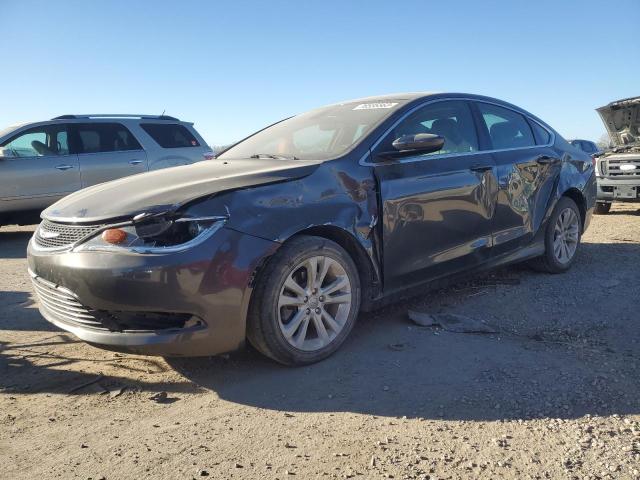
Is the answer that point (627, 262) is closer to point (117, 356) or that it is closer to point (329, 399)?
point (329, 399)

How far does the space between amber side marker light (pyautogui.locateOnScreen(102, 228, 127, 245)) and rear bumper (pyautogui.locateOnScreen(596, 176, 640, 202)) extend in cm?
924

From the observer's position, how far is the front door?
12.3ft

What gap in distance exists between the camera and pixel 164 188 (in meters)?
3.22

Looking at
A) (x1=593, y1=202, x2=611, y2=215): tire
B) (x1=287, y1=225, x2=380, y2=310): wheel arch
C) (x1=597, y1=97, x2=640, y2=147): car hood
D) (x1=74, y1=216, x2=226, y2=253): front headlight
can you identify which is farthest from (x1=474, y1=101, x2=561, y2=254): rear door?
(x1=597, y1=97, x2=640, y2=147): car hood

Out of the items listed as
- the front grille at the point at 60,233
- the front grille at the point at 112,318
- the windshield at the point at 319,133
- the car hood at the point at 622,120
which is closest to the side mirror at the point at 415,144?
the windshield at the point at 319,133

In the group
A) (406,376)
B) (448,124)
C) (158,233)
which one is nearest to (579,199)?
(448,124)

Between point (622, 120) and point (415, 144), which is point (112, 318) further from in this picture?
point (622, 120)

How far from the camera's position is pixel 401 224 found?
3.75 m

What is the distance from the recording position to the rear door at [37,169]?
8.29 m

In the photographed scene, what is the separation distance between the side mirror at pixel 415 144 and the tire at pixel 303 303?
0.81 meters

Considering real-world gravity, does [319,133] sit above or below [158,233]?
above

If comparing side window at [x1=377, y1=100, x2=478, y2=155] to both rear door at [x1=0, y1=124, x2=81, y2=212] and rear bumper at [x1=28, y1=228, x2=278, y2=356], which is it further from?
rear door at [x1=0, y1=124, x2=81, y2=212]

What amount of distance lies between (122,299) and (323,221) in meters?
1.21

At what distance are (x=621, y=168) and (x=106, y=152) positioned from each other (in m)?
8.89
